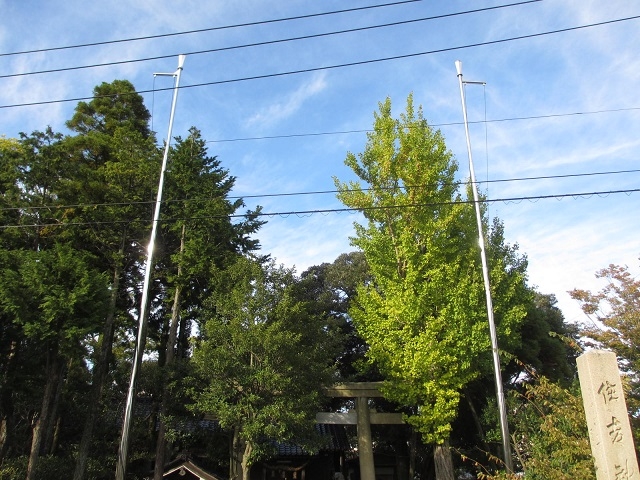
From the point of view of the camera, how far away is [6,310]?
1286 cm

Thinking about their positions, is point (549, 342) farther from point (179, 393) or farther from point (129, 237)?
point (129, 237)

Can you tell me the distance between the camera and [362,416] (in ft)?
55.2

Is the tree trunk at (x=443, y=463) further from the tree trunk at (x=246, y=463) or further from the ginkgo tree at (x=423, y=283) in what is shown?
the tree trunk at (x=246, y=463)

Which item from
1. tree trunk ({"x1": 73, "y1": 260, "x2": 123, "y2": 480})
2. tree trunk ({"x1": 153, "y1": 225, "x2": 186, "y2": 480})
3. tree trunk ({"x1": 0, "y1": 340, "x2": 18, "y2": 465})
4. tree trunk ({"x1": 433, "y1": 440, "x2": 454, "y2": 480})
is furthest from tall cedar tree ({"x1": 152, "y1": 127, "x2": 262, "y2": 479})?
tree trunk ({"x1": 433, "y1": 440, "x2": 454, "y2": 480})

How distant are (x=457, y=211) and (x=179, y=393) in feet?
33.4

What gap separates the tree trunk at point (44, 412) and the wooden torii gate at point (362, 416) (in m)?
9.11

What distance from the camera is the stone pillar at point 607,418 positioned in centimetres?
534

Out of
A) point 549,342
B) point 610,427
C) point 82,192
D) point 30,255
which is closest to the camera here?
point 610,427

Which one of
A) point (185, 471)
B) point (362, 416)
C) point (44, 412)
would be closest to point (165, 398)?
point (185, 471)

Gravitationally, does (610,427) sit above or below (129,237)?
below

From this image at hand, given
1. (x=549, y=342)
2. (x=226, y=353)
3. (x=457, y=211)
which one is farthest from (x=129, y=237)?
(x=549, y=342)

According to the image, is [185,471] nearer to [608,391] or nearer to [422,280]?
Result: [422,280]

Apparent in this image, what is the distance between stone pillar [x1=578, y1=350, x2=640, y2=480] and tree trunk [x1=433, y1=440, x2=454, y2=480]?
297 inches

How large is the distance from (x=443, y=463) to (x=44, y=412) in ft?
39.5
